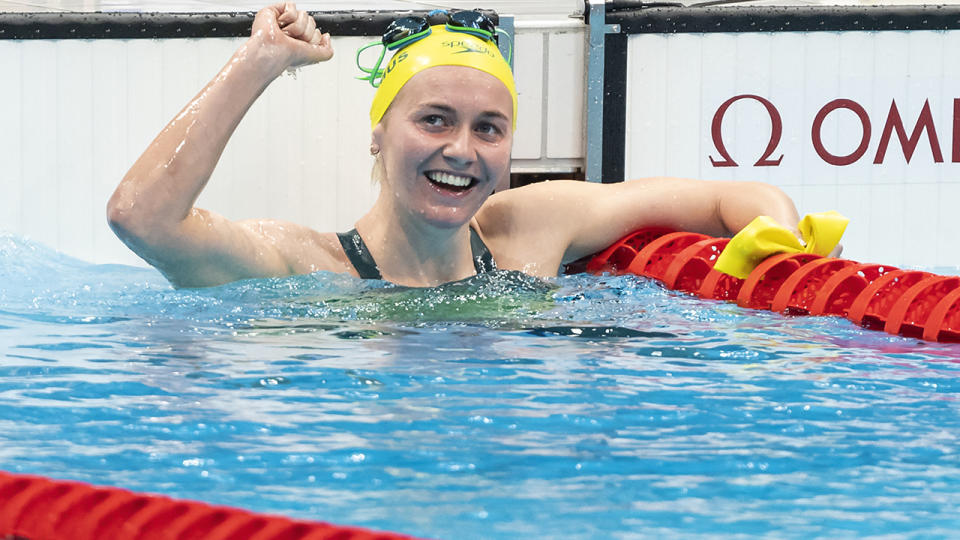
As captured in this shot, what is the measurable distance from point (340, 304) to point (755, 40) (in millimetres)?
2090

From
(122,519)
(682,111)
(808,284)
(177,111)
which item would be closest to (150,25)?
(177,111)

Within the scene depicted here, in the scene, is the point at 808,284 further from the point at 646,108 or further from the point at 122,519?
the point at 122,519

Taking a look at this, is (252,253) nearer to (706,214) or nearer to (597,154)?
(706,214)

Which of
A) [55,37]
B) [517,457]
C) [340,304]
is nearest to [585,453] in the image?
[517,457]

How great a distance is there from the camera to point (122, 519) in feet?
4.22

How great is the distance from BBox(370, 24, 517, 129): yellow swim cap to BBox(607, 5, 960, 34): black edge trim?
3.92ft

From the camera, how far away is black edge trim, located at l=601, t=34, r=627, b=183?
13.5 feet

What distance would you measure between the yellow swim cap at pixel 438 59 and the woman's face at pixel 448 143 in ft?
0.10

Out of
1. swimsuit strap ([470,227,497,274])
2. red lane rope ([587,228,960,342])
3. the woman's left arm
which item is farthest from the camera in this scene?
the woman's left arm

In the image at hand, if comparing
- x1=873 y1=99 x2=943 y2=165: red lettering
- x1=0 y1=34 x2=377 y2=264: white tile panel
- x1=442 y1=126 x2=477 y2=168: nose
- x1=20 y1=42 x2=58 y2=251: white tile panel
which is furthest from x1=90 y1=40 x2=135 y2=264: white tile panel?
x1=873 y1=99 x2=943 y2=165: red lettering

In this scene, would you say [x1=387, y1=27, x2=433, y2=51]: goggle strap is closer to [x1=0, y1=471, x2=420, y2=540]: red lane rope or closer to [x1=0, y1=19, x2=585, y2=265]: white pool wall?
[x1=0, y1=19, x2=585, y2=265]: white pool wall

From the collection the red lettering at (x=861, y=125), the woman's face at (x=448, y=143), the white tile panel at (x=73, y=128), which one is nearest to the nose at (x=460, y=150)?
the woman's face at (x=448, y=143)

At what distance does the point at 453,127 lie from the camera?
A: 288cm

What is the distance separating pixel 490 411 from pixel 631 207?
5.55 ft
